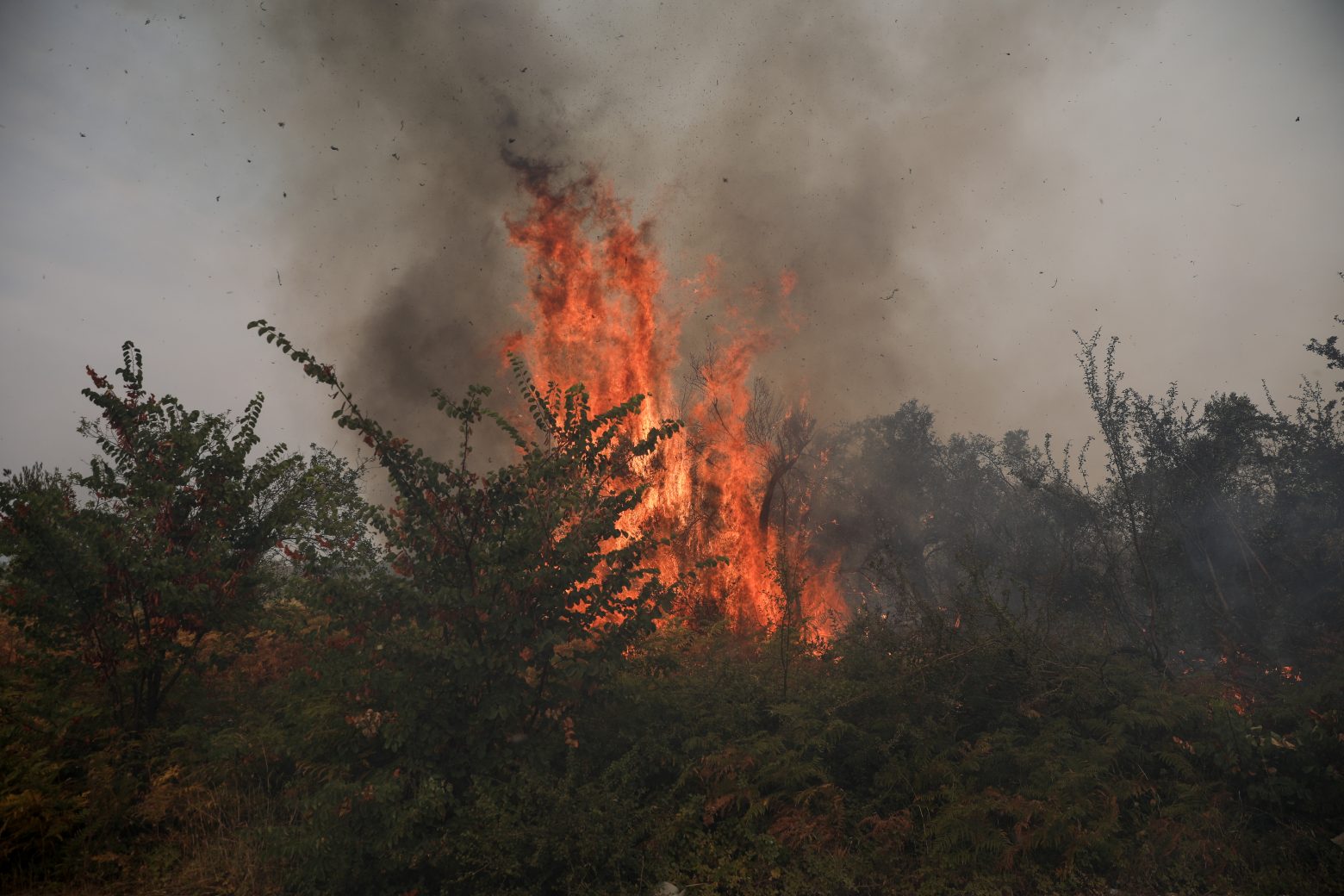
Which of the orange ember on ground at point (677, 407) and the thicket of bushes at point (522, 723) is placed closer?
the thicket of bushes at point (522, 723)

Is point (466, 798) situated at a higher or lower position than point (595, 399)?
lower

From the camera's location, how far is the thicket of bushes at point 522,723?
266 inches

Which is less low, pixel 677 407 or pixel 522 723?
pixel 677 407

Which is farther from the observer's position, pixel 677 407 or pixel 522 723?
pixel 677 407

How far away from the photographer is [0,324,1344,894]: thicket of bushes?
6.75m

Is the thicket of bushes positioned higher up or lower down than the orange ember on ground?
lower down

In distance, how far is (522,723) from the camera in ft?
23.8

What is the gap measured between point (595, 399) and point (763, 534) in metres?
6.45

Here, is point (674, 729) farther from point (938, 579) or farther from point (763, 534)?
point (938, 579)

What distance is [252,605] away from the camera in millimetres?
9148

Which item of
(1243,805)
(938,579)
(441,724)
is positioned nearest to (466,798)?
(441,724)

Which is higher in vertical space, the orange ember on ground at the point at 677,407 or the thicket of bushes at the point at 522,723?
the orange ember on ground at the point at 677,407

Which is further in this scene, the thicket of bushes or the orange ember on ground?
the orange ember on ground

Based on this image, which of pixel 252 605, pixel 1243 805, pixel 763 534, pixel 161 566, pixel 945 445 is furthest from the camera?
pixel 945 445
